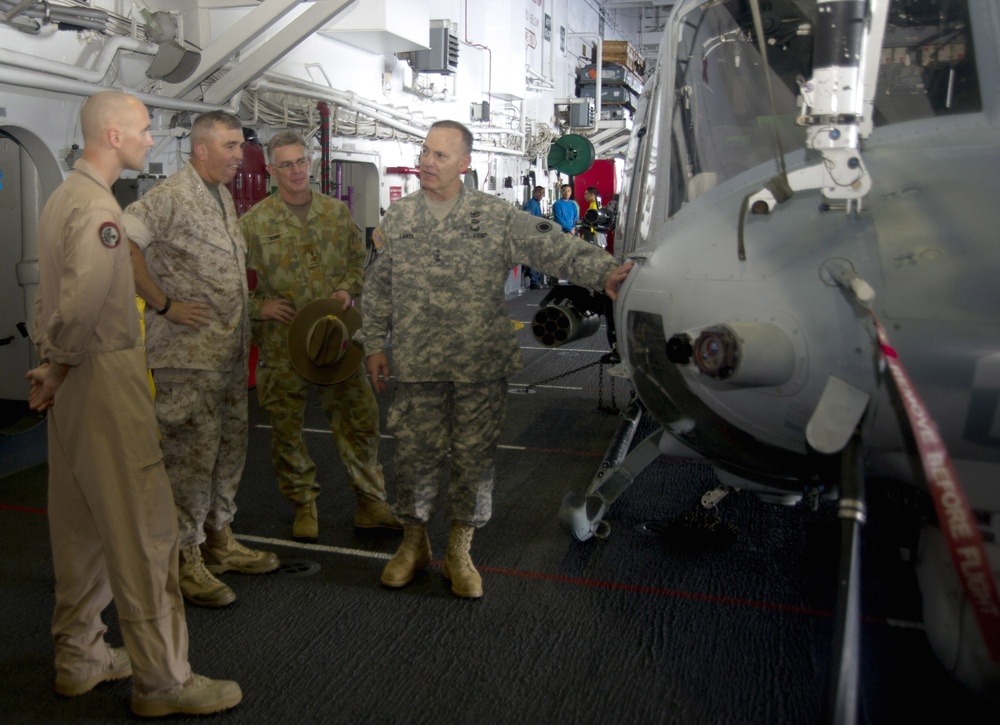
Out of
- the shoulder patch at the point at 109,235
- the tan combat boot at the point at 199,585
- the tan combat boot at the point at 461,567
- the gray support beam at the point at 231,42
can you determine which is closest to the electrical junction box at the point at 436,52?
the gray support beam at the point at 231,42

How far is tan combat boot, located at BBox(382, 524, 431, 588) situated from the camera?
3604mm

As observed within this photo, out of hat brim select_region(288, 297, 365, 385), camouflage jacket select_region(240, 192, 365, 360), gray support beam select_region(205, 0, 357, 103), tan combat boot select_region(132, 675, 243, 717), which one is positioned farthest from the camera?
gray support beam select_region(205, 0, 357, 103)

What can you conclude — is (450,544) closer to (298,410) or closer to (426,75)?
(298,410)

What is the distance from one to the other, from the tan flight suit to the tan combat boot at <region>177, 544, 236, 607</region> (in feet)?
2.62

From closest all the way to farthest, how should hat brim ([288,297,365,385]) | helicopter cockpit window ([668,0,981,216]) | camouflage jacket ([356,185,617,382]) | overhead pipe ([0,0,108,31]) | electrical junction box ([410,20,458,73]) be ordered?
helicopter cockpit window ([668,0,981,216]), camouflage jacket ([356,185,617,382]), hat brim ([288,297,365,385]), overhead pipe ([0,0,108,31]), electrical junction box ([410,20,458,73])

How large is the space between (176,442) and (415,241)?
121 centimetres

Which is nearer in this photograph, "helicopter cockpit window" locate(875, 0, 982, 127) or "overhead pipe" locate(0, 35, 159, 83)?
"helicopter cockpit window" locate(875, 0, 982, 127)

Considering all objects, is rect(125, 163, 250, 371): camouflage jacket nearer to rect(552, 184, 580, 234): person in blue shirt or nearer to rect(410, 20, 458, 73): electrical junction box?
rect(410, 20, 458, 73): electrical junction box

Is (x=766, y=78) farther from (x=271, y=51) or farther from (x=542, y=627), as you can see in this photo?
(x=271, y=51)

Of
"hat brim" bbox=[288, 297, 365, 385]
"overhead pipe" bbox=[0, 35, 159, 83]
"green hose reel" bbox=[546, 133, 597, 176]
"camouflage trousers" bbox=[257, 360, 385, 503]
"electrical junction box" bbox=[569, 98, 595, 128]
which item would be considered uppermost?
"electrical junction box" bbox=[569, 98, 595, 128]

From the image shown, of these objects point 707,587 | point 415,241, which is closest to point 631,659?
point 707,587

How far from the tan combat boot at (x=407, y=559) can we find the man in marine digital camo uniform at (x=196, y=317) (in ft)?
2.08

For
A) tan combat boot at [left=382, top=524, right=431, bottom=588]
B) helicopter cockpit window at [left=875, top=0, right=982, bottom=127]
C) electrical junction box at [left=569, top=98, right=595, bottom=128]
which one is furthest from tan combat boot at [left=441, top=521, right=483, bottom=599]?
electrical junction box at [left=569, top=98, right=595, bottom=128]

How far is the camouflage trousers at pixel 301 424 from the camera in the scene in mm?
3998
